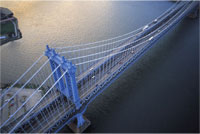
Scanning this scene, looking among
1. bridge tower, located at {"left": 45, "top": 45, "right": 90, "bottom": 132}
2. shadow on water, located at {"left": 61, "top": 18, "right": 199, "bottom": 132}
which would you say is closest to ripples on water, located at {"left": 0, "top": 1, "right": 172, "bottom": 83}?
shadow on water, located at {"left": 61, "top": 18, "right": 199, "bottom": 132}

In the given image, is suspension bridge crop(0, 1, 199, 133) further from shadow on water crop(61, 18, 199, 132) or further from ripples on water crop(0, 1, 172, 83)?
ripples on water crop(0, 1, 172, 83)

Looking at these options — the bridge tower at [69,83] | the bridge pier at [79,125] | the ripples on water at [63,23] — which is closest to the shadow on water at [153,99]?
the bridge pier at [79,125]

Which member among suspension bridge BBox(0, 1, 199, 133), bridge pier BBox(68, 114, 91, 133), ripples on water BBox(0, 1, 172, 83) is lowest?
bridge pier BBox(68, 114, 91, 133)

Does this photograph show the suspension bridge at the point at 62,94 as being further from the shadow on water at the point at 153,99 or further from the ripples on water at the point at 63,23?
the ripples on water at the point at 63,23

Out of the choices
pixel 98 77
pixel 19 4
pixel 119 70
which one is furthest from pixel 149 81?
pixel 19 4

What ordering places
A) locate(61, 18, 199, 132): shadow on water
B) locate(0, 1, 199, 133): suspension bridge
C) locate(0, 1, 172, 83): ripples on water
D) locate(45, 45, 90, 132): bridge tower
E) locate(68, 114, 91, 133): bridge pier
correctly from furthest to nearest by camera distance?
locate(0, 1, 172, 83): ripples on water
locate(61, 18, 199, 132): shadow on water
locate(68, 114, 91, 133): bridge pier
locate(0, 1, 199, 133): suspension bridge
locate(45, 45, 90, 132): bridge tower

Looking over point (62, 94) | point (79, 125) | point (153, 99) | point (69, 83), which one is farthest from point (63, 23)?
point (79, 125)

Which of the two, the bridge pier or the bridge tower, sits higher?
the bridge tower

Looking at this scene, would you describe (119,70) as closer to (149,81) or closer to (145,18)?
(149,81)

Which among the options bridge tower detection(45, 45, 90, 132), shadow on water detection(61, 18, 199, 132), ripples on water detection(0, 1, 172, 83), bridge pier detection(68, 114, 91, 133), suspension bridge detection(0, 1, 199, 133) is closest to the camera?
bridge tower detection(45, 45, 90, 132)
